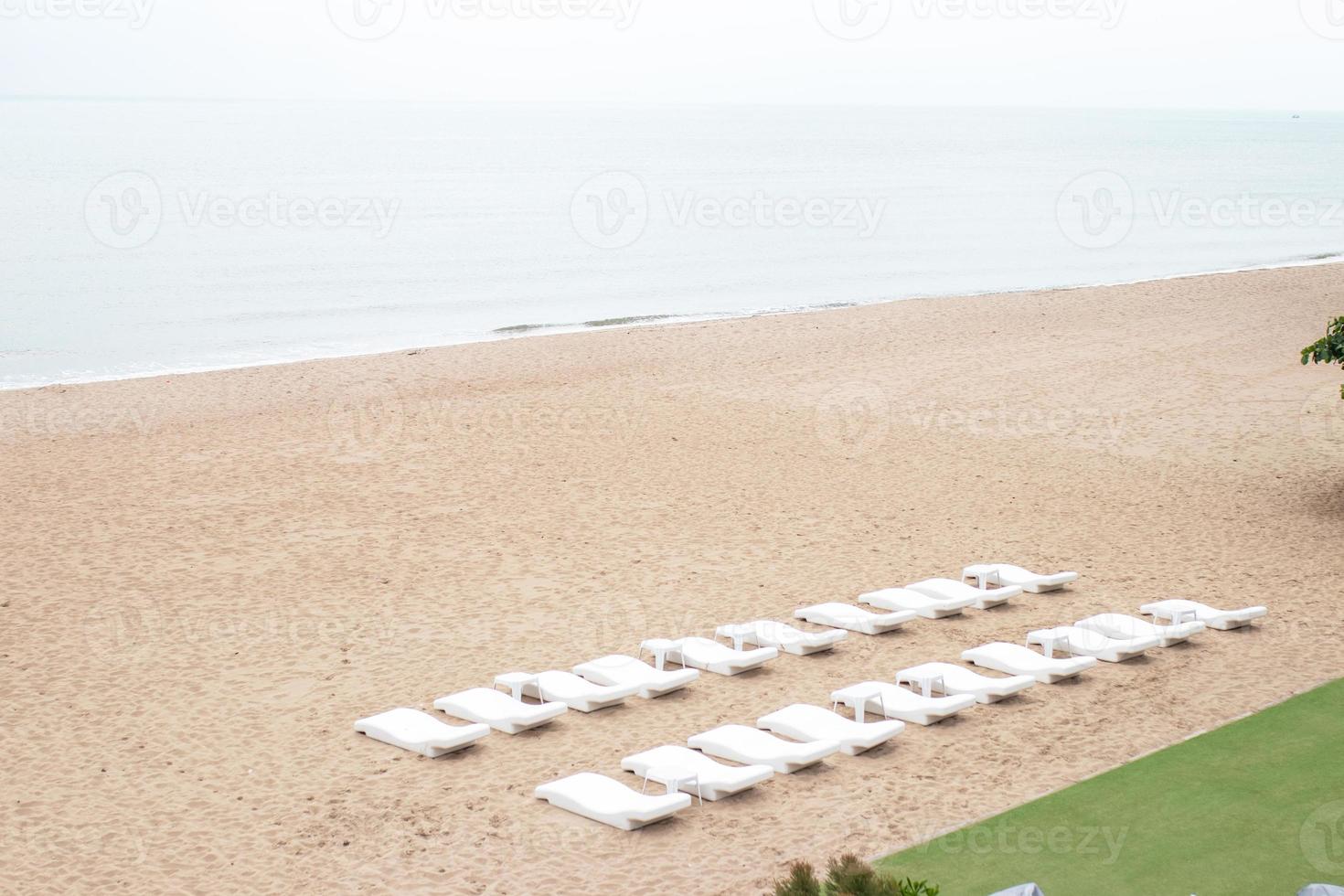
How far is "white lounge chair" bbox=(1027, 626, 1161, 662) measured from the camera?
11.5 m

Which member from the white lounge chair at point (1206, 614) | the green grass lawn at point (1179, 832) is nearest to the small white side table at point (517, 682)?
the green grass lawn at point (1179, 832)

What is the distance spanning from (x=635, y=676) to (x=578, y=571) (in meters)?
3.47

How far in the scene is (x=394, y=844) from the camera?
838cm

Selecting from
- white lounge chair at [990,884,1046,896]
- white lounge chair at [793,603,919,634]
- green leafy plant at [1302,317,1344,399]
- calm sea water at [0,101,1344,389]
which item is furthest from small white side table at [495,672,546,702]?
calm sea water at [0,101,1344,389]

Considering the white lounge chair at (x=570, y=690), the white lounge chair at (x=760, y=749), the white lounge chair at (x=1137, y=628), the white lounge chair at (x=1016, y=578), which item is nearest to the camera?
the white lounge chair at (x=760, y=749)

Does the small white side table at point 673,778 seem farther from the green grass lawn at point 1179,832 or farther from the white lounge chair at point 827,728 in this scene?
the green grass lawn at point 1179,832

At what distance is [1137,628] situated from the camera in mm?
11922

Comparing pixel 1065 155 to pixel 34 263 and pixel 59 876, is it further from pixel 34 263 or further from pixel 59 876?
pixel 59 876

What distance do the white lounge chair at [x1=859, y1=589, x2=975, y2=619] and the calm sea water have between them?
22.6m

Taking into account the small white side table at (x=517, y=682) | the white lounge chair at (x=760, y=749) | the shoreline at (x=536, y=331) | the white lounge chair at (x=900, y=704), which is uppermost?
the shoreline at (x=536, y=331)

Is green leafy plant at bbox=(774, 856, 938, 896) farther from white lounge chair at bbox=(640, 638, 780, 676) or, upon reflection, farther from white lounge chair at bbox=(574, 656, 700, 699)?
white lounge chair at bbox=(640, 638, 780, 676)

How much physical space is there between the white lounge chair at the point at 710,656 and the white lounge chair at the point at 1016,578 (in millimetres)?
2837

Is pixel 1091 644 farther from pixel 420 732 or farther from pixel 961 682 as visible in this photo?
pixel 420 732

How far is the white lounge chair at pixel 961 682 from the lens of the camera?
10508 mm
